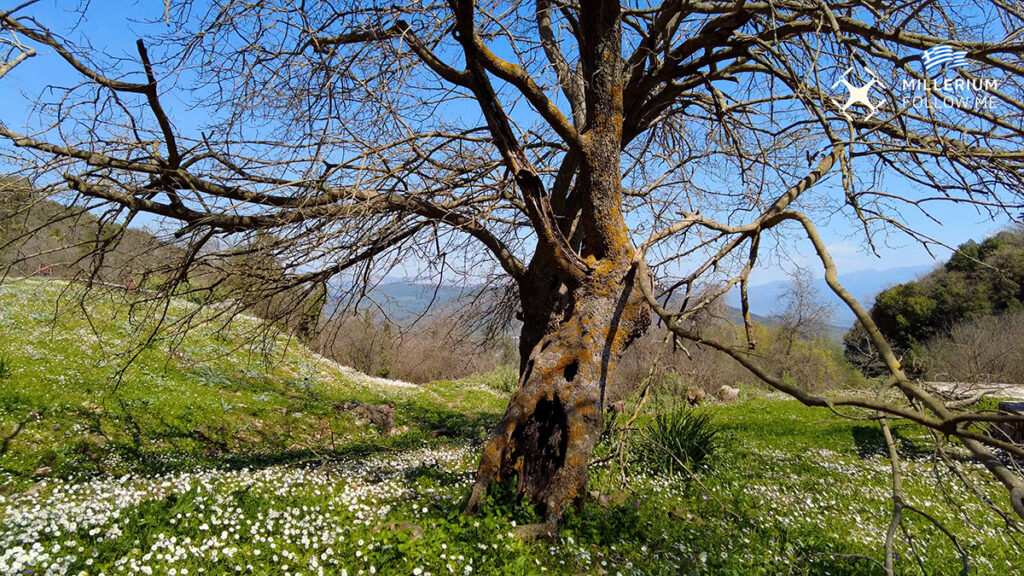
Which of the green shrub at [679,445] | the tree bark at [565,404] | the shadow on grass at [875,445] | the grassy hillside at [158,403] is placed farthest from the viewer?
the shadow on grass at [875,445]

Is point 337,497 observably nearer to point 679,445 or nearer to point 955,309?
point 679,445

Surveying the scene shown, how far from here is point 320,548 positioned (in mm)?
3561

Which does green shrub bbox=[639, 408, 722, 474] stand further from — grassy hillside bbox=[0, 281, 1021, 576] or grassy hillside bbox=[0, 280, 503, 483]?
grassy hillside bbox=[0, 280, 503, 483]

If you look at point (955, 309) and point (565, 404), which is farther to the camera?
point (955, 309)

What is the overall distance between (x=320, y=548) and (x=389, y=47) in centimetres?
469

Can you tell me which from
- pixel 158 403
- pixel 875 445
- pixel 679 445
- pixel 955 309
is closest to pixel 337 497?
pixel 679 445

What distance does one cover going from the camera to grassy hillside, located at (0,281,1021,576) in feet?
11.2

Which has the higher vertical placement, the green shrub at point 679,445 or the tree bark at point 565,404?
the tree bark at point 565,404

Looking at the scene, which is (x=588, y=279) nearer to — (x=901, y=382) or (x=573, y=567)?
(x=573, y=567)

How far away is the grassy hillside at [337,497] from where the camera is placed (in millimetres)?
3416

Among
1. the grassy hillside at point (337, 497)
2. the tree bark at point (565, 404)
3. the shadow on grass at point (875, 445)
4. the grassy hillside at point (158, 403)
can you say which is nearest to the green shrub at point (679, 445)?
the grassy hillside at point (337, 497)

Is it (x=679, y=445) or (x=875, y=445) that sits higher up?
(x=679, y=445)

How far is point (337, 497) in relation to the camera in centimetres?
454

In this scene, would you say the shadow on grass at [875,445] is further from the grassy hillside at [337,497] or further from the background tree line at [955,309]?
the background tree line at [955,309]
